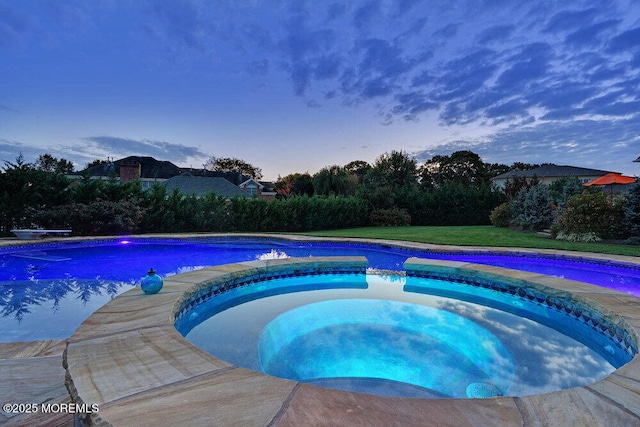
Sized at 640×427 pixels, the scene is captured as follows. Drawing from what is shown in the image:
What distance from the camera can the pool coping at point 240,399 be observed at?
158 centimetres

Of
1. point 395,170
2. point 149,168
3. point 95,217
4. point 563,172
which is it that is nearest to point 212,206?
point 95,217

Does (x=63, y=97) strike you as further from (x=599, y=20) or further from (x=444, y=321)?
(x=599, y=20)

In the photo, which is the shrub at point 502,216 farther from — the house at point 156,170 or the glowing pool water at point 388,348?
the house at point 156,170

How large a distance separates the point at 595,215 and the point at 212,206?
482 inches

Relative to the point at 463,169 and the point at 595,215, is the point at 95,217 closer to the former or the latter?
the point at 595,215

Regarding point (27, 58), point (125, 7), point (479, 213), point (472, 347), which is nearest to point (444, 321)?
point (472, 347)

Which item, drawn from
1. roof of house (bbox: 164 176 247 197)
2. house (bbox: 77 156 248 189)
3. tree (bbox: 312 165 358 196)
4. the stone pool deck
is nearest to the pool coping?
the stone pool deck

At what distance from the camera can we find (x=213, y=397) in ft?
5.72

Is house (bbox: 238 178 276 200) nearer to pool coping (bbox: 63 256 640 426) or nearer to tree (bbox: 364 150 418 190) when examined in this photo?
tree (bbox: 364 150 418 190)

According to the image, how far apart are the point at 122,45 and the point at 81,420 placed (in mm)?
12265

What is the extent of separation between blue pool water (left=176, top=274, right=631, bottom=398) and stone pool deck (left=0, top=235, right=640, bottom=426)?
0.69 m

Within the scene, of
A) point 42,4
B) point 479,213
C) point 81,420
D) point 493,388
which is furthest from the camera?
point 479,213

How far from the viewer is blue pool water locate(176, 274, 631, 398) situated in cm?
265

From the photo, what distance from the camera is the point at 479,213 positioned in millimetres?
17984
